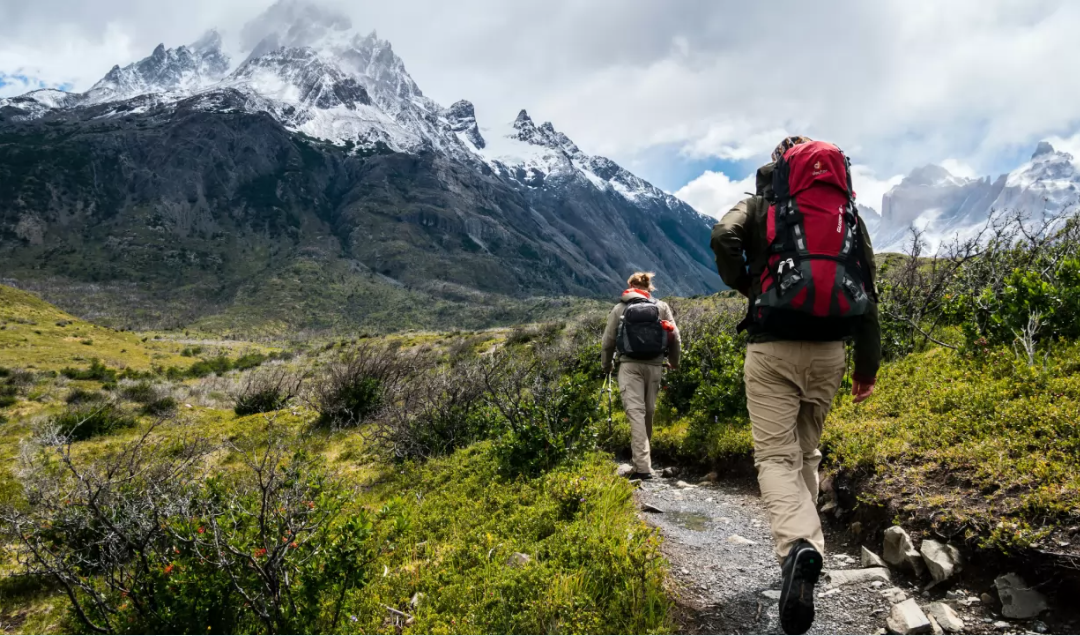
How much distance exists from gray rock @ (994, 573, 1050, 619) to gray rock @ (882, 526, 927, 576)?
1.36 feet

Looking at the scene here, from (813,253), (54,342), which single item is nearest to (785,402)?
(813,253)

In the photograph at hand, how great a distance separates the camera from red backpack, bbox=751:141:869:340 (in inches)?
115

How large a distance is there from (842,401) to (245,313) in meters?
110

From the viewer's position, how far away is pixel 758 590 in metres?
3.42

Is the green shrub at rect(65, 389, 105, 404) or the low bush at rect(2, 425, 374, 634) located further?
the green shrub at rect(65, 389, 105, 404)

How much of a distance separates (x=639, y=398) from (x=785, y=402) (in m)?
2.93

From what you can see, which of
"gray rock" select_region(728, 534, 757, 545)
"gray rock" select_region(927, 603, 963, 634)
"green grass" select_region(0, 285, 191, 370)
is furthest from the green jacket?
"green grass" select_region(0, 285, 191, 370)

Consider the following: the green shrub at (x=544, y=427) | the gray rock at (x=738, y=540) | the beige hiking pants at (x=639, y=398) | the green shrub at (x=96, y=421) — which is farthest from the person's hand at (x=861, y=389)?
the green shrub at (x=96, y=421)

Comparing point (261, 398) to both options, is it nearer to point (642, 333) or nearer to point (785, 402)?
point (642, 333)

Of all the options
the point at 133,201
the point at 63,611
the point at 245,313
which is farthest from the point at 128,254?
the point at 63,611

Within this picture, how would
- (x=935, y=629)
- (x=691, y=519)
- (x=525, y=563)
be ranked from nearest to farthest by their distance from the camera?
(x=935, y=629) → (x=525, y=563) → (x=691, y=519)

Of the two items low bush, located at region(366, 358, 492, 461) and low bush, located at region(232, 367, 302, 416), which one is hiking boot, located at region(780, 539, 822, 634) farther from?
low bush, located at region(232, 367, 302, 416)

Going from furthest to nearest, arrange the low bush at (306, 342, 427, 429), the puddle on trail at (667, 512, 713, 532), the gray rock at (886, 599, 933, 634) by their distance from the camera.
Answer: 1. the low bush at (306, 342, 427, 429)
2. the puddle on trail at (667, 512, 713, 532)
3. the gray rock at (886, 599, 933, 634)

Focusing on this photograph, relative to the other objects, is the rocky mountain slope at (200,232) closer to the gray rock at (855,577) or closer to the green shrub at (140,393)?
the green shrub at (140,393)
